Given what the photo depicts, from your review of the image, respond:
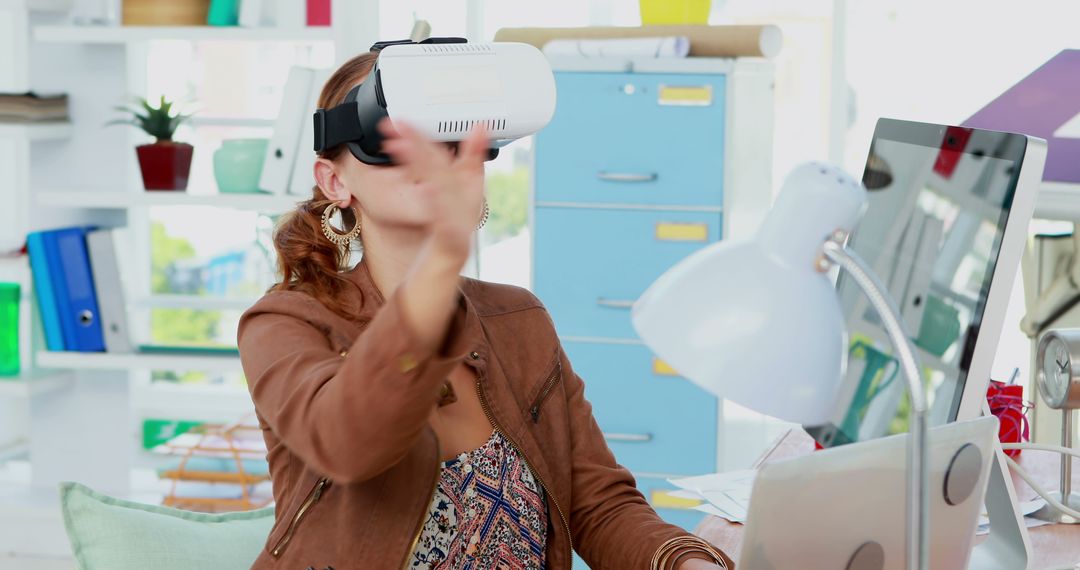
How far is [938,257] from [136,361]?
Result: 254cm

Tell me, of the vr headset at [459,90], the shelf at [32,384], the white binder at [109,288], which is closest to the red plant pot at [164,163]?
the white binder at [109,288]

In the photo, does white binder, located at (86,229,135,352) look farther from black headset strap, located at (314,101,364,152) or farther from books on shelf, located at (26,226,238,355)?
black headset strap, located at (314,101,364,152)

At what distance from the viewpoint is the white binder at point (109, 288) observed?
3.28 metres

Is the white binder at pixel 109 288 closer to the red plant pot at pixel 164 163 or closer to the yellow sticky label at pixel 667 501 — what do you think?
the red plant pot at pixel 164 163

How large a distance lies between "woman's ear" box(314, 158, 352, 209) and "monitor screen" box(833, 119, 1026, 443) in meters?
0.59

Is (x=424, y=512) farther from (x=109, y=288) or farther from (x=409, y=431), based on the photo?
(x=109, y=288)

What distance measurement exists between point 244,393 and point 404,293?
2946mm

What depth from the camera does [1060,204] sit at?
1907 millimetres

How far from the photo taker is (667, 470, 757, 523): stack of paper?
1.54m

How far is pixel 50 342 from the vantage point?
10.9 feet

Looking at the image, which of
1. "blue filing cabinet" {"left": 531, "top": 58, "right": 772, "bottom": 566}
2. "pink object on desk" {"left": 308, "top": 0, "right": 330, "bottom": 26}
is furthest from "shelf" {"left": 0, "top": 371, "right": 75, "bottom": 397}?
"blue filing cabinet" {"left": 531, "top": 58, "right": 772, "bottom": 566}

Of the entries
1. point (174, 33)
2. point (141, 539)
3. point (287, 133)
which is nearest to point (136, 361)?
point (287, 133)

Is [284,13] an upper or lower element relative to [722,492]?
upper

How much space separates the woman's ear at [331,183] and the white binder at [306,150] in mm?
1792
